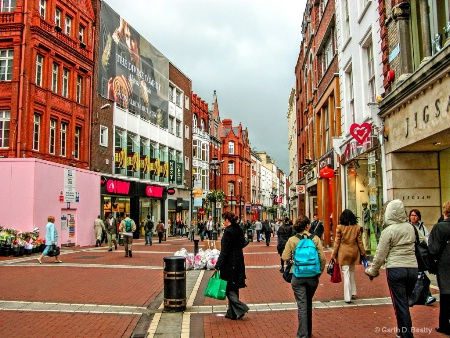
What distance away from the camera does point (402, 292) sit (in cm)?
561

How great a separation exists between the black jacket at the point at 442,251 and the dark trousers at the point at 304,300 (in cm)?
163

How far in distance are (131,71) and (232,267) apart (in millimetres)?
30632

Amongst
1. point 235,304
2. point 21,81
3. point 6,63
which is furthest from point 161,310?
point 6,63

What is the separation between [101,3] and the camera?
3117 cm

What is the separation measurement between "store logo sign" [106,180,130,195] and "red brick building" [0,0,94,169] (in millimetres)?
2969

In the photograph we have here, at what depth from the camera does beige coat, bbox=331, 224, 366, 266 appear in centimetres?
889

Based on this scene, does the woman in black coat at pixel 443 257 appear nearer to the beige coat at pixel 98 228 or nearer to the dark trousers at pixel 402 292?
the dark trousers at pixel 402 292

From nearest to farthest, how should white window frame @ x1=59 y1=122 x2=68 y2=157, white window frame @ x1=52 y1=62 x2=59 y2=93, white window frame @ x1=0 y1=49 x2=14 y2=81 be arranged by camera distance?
white window frame @ x1=0 y1=49 x2=14 y2=81 < white window frame @ x1=52 y1=62 x2=59 y2=93 < white window frame @ x1=59 y1=122 x2=68 y2=157

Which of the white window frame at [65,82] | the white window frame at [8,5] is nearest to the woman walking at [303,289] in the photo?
the white window frame at [8,5]

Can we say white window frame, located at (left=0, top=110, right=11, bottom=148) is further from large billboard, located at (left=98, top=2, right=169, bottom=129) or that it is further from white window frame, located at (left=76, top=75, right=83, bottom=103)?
large billboard, located at (left=98, top=2, right=169, bottom=129)

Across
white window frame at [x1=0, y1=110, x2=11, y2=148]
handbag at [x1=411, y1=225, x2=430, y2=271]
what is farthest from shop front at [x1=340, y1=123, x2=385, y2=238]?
white window frame at [x1=0, y1=110, x2=11, y2=148]

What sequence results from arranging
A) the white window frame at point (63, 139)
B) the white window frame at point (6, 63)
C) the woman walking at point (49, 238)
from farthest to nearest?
1. the white window frame at point (63, 139)
2. the white window frame at point (6, 63)
3. the woman walking at point (49, 238)

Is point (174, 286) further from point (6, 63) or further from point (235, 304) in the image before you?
point (6, 63)

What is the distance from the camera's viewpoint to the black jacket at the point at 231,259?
7.56 meters
